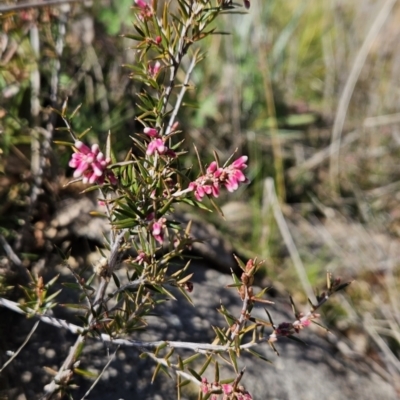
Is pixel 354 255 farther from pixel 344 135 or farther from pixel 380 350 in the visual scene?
pixel 344 135

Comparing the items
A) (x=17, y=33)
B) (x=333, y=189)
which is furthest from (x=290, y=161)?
(x=17, y=33)

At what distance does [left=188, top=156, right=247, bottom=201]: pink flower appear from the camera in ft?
3.65

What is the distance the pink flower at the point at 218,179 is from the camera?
1.11 metres

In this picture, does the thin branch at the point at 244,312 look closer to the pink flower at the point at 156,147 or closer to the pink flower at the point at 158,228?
the pink flower at the point at 158,228

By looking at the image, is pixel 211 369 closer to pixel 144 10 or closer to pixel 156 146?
pixel 156 146

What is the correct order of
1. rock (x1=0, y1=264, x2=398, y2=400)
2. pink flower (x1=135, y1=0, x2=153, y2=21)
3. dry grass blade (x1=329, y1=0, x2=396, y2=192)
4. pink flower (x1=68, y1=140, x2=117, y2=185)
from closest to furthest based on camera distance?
1. pink flower (x1=68, y1=140, x2=117, y2=185)
2. pink flower (x1=135, y1=0, x2=153, y2=21)
3. rock (x1=0, y1=264, x2=398, y2=400)
4. dry grass blade (x1=329, y1=0, x2=396, y2=192)

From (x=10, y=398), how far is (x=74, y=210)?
850 millimetres

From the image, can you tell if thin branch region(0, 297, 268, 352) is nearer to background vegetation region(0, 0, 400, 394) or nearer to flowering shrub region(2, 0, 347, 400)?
flowering shrub region(2, 0, 347, 400)

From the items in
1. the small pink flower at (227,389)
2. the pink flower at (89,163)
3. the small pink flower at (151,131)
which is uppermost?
the small pink flower at (151,131)

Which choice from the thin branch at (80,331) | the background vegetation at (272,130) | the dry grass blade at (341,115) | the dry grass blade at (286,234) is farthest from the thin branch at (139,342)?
the dry grass blade at (341,115)

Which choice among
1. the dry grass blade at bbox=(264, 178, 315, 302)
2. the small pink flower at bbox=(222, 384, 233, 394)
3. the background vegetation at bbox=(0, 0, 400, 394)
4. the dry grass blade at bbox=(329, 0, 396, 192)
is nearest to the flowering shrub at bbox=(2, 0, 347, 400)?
the small pink flower at bbox=(222, 384, 233, 394)

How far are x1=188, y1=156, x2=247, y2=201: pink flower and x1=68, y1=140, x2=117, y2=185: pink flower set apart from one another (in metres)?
0.20

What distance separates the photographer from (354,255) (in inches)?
111

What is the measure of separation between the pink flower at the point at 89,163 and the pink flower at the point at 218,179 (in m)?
0.20
